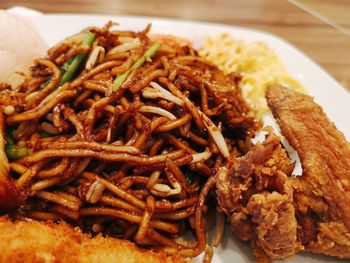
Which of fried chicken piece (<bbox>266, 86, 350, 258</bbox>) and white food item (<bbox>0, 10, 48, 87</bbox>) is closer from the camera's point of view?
fried chicken piece (<bbox>266, 86, 350, 258</bbox>)

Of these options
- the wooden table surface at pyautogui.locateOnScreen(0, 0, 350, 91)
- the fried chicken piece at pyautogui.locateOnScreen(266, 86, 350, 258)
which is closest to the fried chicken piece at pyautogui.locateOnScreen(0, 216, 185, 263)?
the fried chicken piece at pyautogui.locateOnScreen(266, 86, 350, 258)

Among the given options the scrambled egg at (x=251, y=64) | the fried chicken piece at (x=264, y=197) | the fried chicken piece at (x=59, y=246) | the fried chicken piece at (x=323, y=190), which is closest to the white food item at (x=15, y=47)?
the fried chicken piece at (x=59, y=246)

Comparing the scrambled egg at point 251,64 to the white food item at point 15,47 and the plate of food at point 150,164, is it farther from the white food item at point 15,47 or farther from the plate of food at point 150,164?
the white food item at point 15,47

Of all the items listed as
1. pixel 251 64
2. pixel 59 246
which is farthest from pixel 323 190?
pixel 251 64

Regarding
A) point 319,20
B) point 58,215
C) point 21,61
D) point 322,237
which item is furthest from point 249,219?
point 319,20

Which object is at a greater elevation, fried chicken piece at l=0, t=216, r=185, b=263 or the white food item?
the white food item

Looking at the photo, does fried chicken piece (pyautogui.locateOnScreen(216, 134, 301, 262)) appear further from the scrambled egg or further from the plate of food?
the scrambled egg

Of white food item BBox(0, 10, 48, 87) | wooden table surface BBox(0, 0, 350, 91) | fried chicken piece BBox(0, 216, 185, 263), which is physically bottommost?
fried chicken piece BBox(0, 216, 185, 263)

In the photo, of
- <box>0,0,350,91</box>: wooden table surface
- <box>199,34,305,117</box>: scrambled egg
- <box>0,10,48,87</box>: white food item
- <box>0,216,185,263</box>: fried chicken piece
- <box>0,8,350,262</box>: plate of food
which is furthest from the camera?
<box>0,0,350,91</box>: wooden table surface

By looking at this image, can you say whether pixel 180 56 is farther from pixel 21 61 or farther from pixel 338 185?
pixel 338 185
